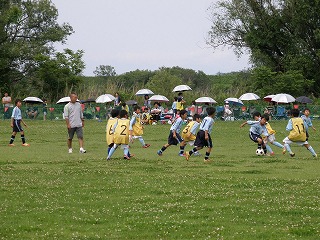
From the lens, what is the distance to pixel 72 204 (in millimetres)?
12656

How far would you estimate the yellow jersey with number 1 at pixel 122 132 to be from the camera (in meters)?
20.8

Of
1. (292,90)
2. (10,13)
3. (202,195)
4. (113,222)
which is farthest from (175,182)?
(10,13)

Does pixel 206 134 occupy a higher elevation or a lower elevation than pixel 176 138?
higher

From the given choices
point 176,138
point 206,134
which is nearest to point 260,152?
point 176,138

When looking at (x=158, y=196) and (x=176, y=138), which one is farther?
(x=176, y=138)

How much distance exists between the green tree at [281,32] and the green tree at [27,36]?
15803mm

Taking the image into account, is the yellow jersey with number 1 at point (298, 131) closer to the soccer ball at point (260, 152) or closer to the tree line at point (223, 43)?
the soccer ball at point (260, 152)

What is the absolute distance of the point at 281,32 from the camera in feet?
211

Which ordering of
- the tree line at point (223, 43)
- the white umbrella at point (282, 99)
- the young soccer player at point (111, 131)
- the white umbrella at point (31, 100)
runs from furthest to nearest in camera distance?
the tree line at point (223, 43), the white umbrella at point (31, 100), the white umbrella at point (282, 99), the young soccer player at point (111, 131)

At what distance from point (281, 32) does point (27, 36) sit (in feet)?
76.7

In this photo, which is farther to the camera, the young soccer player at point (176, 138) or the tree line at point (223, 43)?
the tree line at point (223, 43)

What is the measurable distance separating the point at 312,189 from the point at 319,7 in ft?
159

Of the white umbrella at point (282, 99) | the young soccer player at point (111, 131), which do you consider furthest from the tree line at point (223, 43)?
the young soccer player at point (111, 131)

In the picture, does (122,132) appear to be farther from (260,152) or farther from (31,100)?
(31,100)
